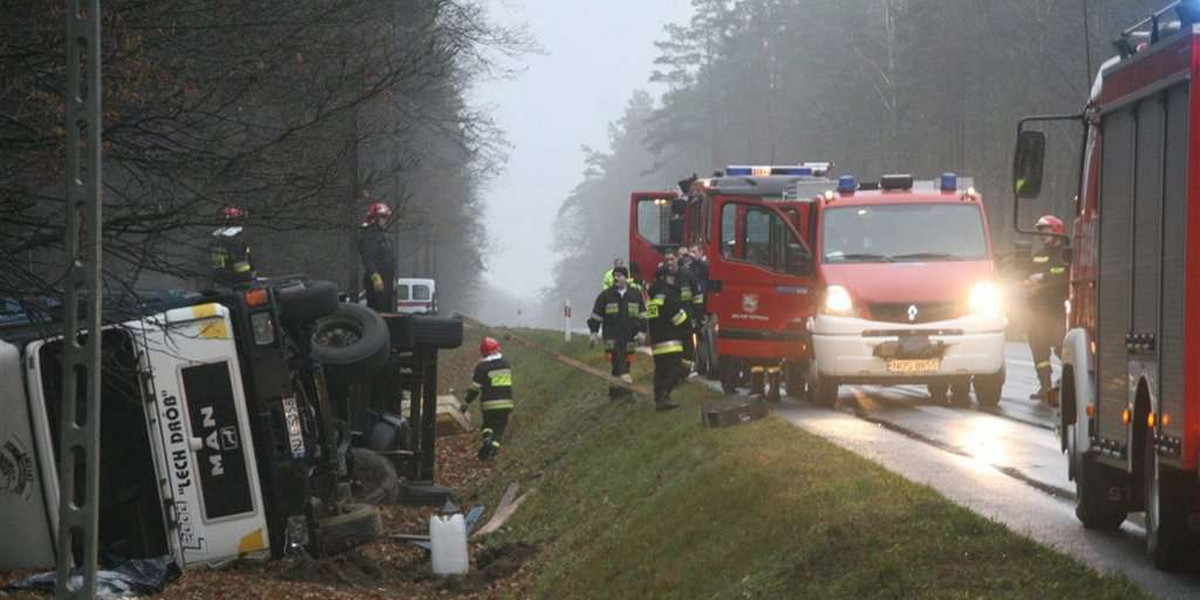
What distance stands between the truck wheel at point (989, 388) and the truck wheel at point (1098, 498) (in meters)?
10.0

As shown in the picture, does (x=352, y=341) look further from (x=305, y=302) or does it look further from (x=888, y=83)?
(x=888, y=83)

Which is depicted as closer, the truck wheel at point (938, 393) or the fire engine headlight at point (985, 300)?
the fire engine headlight at point (985, 300)

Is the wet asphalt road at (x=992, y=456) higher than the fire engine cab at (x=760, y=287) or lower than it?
lower

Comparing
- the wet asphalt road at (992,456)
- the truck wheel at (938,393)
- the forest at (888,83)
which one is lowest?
the wet asphalt road at (992,456)

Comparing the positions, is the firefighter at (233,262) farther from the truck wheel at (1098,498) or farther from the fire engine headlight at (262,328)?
the truck wheel at (1098,498)

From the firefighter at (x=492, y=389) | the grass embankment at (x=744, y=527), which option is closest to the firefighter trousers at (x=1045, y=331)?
the grass embankment at (x=744, y=527)

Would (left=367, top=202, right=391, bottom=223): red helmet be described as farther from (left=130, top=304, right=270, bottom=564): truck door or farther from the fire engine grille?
(left=130, top=304, right=270, bottom=564): truck door

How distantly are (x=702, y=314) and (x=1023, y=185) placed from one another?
15143mm

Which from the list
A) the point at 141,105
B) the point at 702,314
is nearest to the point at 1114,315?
the point at 141,105

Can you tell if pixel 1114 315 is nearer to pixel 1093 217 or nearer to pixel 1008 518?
pixel 1093 217

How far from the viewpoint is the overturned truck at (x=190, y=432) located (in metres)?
14.2

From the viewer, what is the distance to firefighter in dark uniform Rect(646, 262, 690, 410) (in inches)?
851

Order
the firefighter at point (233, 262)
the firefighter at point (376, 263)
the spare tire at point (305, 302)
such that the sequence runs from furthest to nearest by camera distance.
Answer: the firefighter at point (376, 263) < the firefighter at point (233, 262) < the spare tire at point (305, 302)

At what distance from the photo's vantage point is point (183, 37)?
546 inches
